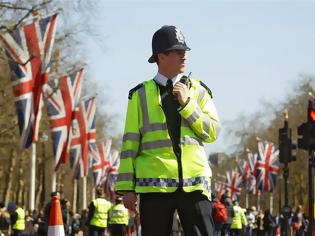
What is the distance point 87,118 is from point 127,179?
39.4 meters

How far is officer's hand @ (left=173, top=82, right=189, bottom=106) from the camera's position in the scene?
644 cm

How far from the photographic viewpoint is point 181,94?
21.1ft

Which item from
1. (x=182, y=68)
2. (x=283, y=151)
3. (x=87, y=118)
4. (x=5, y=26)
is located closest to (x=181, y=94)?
(x=182, y=68)

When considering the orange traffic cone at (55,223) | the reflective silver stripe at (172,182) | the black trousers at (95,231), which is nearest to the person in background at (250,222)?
the black trousers at (95,231)

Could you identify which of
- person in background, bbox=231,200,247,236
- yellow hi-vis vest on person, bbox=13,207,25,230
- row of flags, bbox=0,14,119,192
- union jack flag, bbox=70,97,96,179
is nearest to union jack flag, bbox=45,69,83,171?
row of flags, bbox=0,14,119,192

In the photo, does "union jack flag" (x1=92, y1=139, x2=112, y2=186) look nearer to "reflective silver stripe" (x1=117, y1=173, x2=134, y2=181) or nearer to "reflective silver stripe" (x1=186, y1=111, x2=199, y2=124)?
"reflective silver stripe" (x1=117, y1=173, x2=134, y2=181)

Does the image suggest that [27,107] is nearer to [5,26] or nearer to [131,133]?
[5,26]

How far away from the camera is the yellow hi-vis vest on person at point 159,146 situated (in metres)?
6.43

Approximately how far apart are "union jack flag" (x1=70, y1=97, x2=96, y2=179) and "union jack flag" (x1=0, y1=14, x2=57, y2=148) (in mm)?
9577

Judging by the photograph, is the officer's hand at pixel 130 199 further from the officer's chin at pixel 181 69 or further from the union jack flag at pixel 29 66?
the union jack flag at pixel 29 66

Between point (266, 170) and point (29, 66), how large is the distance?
105 ft

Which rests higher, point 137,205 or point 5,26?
point 5,26

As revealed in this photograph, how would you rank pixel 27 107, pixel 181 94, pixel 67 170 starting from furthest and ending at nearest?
pixel 67 170, pixel 27 107, pixel 181 94

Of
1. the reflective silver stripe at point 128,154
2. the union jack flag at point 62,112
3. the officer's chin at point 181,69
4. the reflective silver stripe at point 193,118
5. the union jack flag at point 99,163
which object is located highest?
the union jack flag at point 99,163
